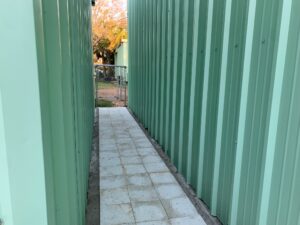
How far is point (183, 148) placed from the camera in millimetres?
2930

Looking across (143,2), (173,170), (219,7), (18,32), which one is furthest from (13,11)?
(143,2)

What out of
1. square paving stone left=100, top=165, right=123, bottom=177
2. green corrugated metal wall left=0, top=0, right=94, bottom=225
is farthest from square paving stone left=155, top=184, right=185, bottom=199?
green corrugated metal wall left=0, top=0, right=94, bottom=225

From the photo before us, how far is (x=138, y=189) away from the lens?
8.69ft

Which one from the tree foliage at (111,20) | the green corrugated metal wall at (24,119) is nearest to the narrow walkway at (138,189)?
the green corrugated metal wall at (24,119)

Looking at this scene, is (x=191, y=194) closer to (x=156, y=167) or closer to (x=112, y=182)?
(x=156, y=167)

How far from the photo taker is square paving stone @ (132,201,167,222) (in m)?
2.16

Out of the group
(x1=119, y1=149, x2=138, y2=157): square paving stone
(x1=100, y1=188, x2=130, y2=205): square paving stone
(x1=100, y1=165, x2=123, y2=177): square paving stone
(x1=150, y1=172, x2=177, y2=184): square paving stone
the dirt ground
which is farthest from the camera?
the dirt ground

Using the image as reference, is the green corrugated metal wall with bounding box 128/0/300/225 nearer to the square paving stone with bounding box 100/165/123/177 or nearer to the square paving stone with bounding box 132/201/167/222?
the square paving stone with bounding box 132/201/167/222

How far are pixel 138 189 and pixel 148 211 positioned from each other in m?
0.41

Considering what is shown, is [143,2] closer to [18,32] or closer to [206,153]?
[206,153]

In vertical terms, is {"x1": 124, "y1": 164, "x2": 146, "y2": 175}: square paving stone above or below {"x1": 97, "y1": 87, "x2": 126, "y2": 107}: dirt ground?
above

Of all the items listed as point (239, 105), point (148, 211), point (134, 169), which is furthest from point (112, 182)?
point (239, 105)

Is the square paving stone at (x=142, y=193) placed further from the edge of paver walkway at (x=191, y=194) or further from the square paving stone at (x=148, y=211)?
the edge of paver walkway at (x=191, y=194)

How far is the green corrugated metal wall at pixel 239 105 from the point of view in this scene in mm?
1372
